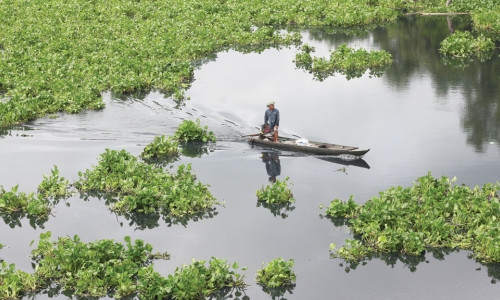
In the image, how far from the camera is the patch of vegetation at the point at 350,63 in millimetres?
34844

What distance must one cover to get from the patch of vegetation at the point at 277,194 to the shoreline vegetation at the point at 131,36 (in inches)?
433

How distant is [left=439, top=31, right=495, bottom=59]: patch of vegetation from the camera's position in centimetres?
3647

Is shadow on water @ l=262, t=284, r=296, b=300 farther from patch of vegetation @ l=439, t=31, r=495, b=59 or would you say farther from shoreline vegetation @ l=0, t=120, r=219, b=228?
patch of vegetation @ l=439, t=31, r=495, b=59

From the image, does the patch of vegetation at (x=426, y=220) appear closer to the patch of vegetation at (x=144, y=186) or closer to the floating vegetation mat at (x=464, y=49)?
the patch of vegetation at (x=144, y=186)

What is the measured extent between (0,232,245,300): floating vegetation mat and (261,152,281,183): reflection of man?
6.20 meters

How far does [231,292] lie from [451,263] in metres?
5.03

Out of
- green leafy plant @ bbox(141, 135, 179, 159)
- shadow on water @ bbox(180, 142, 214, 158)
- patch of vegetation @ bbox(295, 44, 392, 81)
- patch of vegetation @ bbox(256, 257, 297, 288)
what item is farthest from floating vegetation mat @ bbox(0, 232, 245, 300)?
patch of vegetation @ bbox(295, 44, 392, 81)

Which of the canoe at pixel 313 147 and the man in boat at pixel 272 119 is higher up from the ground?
the man in boat at pixel 272 119

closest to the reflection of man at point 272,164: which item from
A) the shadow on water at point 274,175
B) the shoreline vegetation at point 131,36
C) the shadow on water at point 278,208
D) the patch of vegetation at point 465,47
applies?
the shadow on water at point 274,175

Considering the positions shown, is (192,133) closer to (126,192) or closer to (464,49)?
(126,192)

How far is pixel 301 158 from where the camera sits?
2325 centimetres

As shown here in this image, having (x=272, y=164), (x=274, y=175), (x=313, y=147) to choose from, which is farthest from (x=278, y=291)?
(x=313, y=147)

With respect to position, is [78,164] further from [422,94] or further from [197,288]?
[422,94]

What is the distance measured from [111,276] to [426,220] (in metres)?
7.40
